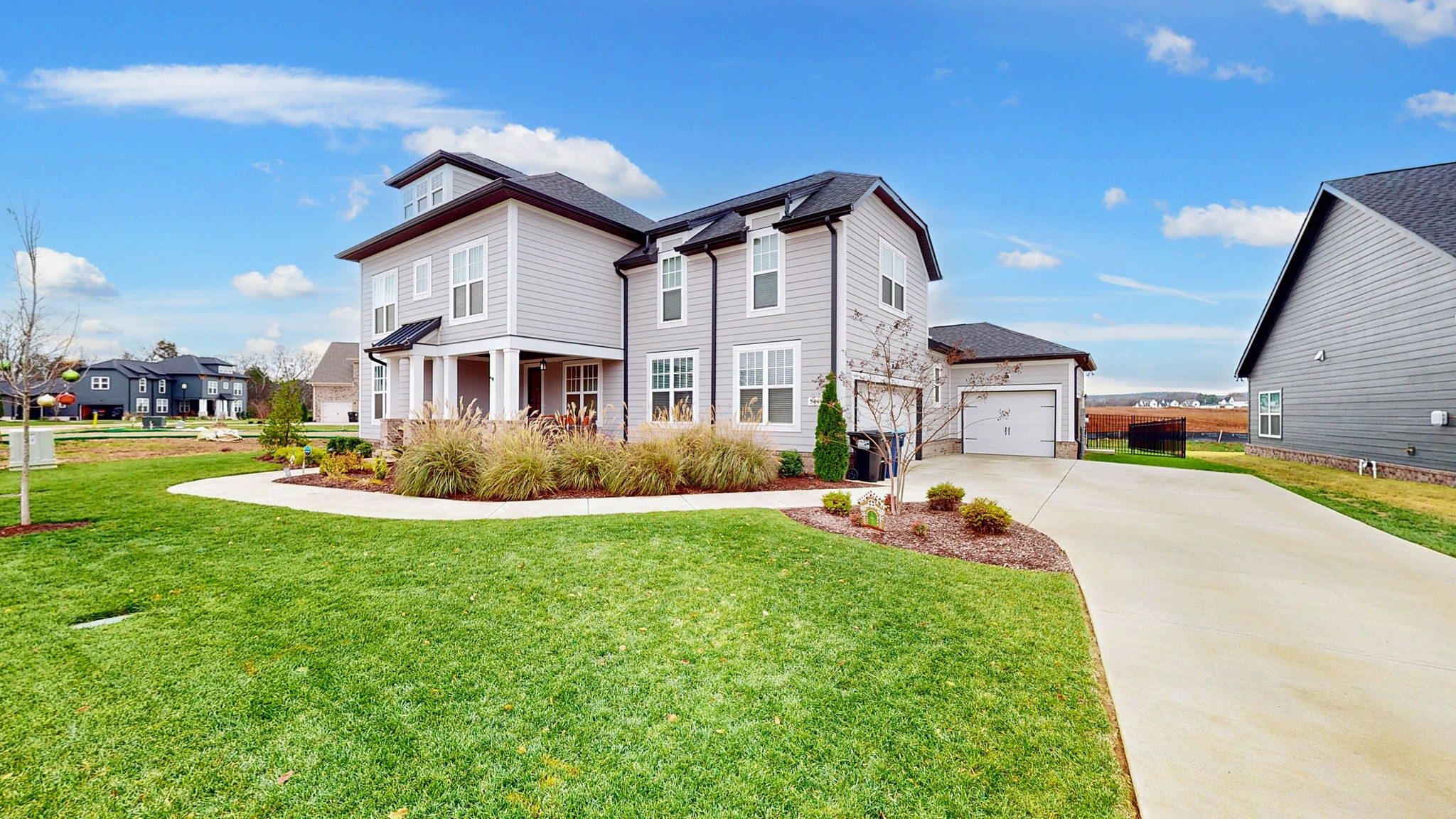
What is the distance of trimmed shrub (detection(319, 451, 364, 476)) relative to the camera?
10133mm

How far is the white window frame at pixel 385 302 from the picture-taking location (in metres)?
15.6

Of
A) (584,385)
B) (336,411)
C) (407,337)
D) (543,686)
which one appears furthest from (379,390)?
(336,411)

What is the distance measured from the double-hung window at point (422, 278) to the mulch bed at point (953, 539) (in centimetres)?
1258

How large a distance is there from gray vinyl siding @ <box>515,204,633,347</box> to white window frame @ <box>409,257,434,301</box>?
13.0ft

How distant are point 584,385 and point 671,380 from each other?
3.28m

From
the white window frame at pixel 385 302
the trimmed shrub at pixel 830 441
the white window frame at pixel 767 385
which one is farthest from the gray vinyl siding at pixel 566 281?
the trimmed shrub at pixel 830 441

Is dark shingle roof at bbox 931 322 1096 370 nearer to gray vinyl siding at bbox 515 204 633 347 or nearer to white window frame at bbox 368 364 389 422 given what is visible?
gray vinyl siding at bbox 515 204 633 347

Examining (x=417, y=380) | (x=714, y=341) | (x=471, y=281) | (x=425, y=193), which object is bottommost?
(x=417, y=380)

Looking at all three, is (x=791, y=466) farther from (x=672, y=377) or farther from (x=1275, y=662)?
(x=1275, y=662)

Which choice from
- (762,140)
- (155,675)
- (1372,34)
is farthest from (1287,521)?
(762,140)

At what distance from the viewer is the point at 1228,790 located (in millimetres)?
2199

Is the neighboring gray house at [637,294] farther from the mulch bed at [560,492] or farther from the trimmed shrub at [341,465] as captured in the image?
the trimmed shrub at [341,465]

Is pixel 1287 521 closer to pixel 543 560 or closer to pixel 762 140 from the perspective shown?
pixel 543 560

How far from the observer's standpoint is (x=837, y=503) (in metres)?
7.06
